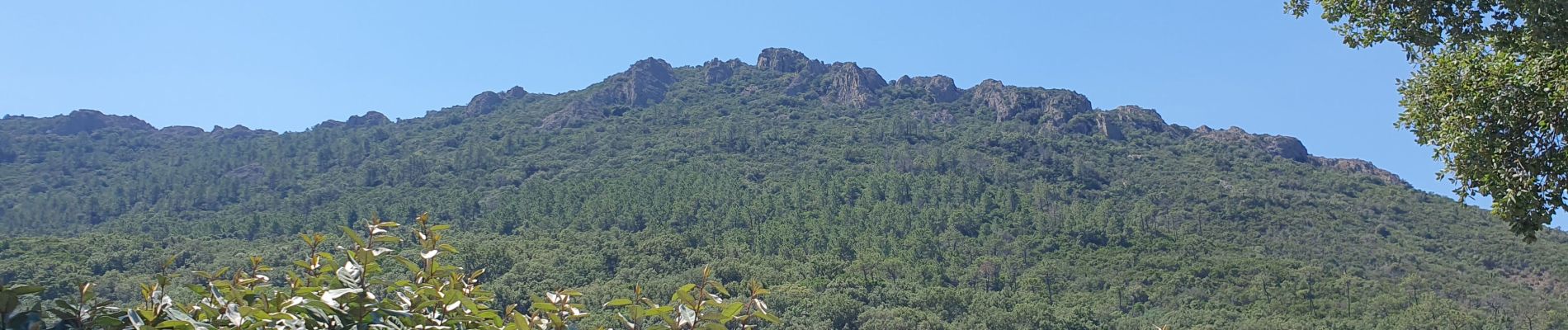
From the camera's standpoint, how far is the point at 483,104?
132 meters


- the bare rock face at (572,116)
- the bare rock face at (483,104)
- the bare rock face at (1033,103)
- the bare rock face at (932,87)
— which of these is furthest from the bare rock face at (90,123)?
the bare rock face at (1033,103)

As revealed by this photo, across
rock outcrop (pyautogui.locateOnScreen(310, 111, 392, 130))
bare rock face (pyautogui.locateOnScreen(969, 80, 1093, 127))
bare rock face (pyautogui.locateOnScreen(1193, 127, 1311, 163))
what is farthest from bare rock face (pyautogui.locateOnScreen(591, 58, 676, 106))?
bare rock face (pyautogui.locateOnScreen(1193, 127, 1311, 163))

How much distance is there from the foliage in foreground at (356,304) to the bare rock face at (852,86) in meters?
120

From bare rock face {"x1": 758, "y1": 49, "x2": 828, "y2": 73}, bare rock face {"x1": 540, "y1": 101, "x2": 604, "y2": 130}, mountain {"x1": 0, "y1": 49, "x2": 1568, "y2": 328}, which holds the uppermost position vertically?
bare rock face {"x1": 758, "y1": 49, "x2": 828, "y2": 73}

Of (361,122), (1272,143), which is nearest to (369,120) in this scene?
(361,122)

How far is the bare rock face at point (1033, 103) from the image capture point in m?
116

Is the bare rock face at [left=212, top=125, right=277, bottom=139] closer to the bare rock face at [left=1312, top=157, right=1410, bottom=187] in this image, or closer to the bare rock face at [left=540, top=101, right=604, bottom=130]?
the bare rock face at [left=540, top=101, right=604, bottom=130]

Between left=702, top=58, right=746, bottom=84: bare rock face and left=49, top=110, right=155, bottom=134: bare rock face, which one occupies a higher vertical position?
left=702, top=58, right=746, bottom=84: bare rock face

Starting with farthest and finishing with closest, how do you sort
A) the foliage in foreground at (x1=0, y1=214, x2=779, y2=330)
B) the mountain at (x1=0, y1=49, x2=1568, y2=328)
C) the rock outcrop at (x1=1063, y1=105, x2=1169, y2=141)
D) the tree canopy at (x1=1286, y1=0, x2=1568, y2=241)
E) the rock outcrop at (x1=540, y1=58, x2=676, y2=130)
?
the rock outcrop at (x1=540, y1=58, x2=676, y2=130)
the rock outcrop at (x1=1063, y1=105, x2=1169, y2=141)
the mountain at (x1=0, y1=49, x2=1568, y2=328)
the tree canopy at (x1=1286, y1=0, x2=1568, y2=241)
the foliage in foreground at (x1=0, y1=214, x2=779, y2=330)

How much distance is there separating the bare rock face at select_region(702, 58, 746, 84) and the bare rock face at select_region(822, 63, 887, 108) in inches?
558

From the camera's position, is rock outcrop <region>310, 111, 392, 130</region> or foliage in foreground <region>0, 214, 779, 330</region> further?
rock outcrop <region>310, 111, 392, 130</region>

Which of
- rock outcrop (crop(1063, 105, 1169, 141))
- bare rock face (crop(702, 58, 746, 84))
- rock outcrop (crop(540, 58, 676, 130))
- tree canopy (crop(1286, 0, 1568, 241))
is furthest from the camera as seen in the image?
bare rock face (crop(702, 58, 746, 84))

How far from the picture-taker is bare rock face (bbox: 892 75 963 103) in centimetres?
12988

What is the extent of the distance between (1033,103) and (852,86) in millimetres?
20187
